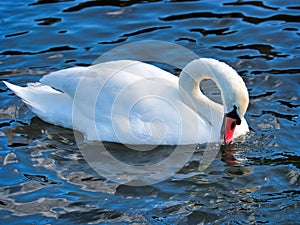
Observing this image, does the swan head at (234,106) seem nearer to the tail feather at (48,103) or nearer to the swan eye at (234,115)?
the swan eye at (234,115)

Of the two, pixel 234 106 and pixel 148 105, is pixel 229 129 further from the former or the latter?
pixel 148 105

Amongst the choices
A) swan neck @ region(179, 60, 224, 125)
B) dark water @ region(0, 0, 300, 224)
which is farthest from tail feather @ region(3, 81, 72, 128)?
swan neck @ region(179, 60, 224, 125)

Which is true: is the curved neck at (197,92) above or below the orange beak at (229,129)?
above

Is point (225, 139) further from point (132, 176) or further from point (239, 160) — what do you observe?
point (132, 176)

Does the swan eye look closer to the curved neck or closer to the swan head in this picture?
the swan head

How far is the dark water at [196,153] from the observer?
7820mm

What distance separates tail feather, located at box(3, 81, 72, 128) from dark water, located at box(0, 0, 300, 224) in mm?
147

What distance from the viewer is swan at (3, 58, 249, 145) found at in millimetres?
8799

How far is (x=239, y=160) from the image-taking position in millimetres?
8820

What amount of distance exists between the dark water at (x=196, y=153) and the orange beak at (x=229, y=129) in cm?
17

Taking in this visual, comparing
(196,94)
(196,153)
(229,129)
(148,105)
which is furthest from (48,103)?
(229,129)

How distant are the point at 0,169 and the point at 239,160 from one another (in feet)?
8.79

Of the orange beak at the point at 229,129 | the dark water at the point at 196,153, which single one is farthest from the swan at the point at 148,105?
the dark water at the point at 196,153

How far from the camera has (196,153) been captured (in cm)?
895
